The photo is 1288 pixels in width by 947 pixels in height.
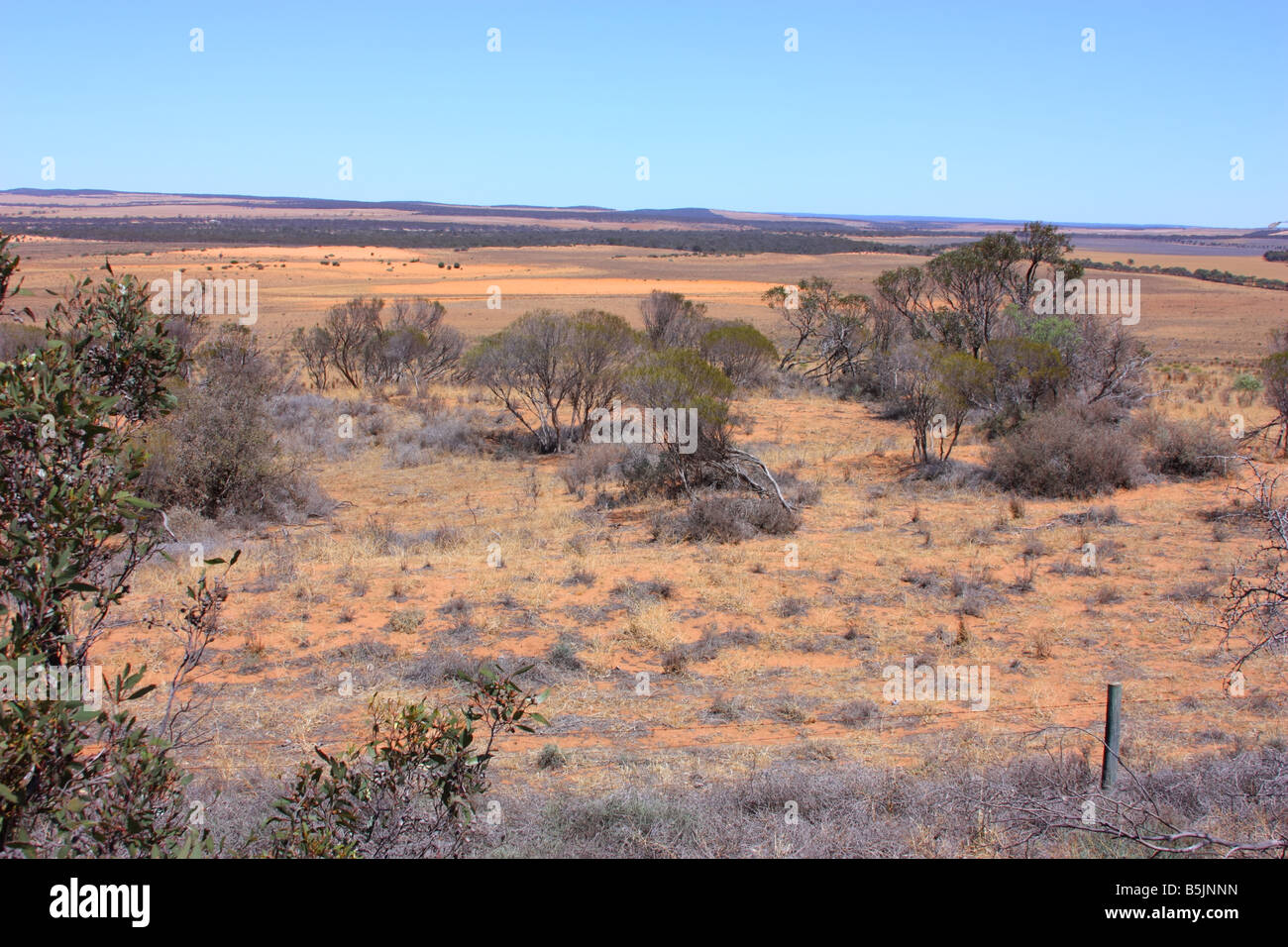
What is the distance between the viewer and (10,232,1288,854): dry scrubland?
17.3 feet

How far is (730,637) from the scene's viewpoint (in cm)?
866

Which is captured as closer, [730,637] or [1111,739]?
[1111,739]

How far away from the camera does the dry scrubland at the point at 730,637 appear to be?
5.27 metres

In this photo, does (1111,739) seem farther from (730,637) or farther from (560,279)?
(560,279)

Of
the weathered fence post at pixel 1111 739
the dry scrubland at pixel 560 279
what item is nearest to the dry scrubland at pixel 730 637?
the weathered fence post at pixel 1111 739

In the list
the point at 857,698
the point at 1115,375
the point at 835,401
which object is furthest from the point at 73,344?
the point at 835,401

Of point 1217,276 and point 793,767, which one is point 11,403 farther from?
point 1217,276

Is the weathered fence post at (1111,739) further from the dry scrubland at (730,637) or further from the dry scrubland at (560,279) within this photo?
the dry scrubland at (560,279)

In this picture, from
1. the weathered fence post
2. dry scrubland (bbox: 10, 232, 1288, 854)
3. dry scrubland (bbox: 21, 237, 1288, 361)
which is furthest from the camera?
dry scrubland (bbox: 21, 237, 1288, 361)

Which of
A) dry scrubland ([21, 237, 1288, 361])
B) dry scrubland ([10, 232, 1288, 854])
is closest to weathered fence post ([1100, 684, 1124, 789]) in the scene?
dry scrubland ([10, 232, 1288, 854])

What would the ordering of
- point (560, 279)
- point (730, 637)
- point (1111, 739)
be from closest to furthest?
point (1111, 739) < point (730, 637) < point (560, 279)

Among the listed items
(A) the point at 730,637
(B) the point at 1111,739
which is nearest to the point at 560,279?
(A) the point at 730,637

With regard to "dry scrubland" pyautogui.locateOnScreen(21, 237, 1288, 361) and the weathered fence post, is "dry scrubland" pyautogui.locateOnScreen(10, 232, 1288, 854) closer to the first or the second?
the weathered fence post
